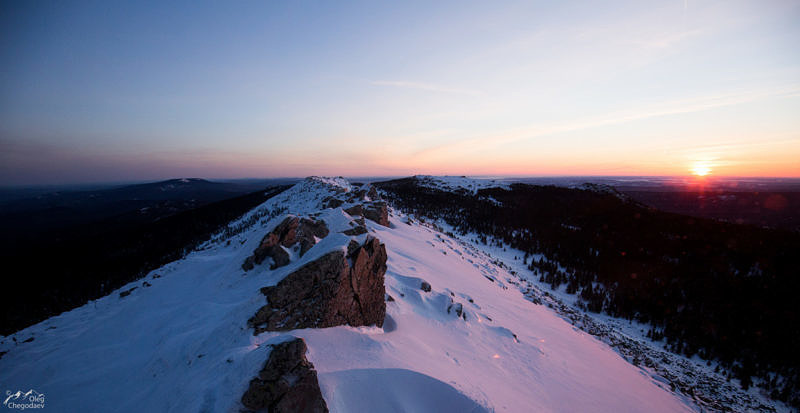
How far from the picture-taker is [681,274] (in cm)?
1334

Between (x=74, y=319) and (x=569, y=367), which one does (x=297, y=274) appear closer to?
(x=569, y=367)

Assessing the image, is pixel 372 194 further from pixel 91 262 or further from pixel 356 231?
pixel 91 262

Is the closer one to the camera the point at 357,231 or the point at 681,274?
the point at 357,231

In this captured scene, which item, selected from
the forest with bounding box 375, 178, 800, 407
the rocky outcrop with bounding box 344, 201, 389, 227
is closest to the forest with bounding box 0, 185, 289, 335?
the rocky outcrop with bounding box 344, 201, 389, 227

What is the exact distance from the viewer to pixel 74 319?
6945 millimetres

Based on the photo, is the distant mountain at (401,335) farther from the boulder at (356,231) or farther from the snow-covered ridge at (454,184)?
the snow-covered ridge at (454,184)

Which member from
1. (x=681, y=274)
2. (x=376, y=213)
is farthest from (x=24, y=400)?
(x=681, y=274)

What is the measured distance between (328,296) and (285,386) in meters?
1.92

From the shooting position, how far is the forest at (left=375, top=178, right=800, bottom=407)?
800 cm

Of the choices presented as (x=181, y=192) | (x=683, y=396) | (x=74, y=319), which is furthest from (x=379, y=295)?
(x=181, y=192)

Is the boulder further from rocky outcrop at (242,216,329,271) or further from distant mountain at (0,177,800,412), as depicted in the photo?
rocky outcrop at (242,216,329,271)

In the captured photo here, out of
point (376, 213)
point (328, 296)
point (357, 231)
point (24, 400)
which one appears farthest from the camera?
point (376, 213)

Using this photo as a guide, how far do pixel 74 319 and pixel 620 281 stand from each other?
70.4 feet

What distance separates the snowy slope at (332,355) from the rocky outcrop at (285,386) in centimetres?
16
